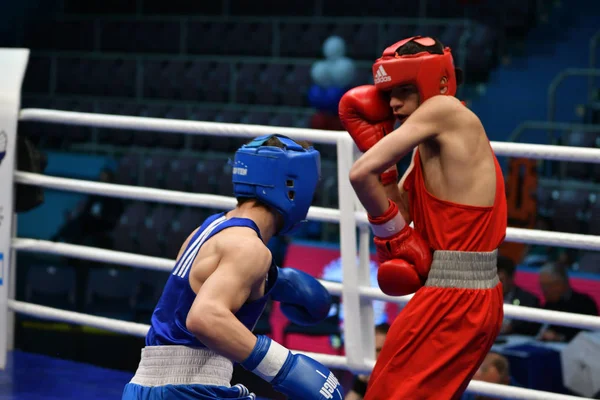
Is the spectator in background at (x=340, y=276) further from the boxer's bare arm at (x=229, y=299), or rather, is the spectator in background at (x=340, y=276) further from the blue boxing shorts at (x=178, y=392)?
the boxer's bare arm at (x=229, y=299)

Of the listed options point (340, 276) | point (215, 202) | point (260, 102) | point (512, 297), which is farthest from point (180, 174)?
point (215, 202)

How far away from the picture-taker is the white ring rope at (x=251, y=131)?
316 cm

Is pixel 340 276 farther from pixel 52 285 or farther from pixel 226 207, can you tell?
pixel 52 285

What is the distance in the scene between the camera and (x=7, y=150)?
402cm

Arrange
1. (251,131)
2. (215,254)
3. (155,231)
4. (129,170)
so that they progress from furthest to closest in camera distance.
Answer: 1. (129,170)
2. (155,231)
3. (251,131)
4. (215,254)

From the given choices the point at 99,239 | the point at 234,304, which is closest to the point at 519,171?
the point at 99,239

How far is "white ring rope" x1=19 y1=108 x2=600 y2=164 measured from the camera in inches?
124

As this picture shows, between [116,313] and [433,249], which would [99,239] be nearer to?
[116,313]

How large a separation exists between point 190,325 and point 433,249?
2.73 feet

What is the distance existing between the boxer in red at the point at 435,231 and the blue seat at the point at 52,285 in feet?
20.7

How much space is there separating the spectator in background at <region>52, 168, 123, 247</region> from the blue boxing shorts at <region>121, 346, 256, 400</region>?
22.0 ft

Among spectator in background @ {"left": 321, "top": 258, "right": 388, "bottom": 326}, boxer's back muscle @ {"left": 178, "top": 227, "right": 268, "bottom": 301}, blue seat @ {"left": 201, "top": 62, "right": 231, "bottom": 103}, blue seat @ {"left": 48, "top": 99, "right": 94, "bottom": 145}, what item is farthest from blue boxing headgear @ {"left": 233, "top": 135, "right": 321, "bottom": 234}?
blue seat @ {"left": 48, "top": 99, "right": 94, "bottom": 145}

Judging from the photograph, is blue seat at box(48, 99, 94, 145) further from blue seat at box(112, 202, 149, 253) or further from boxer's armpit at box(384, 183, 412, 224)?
boxer's armpit at box(384, 183, 412, 224)

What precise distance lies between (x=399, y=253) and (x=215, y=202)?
1.21 metres
